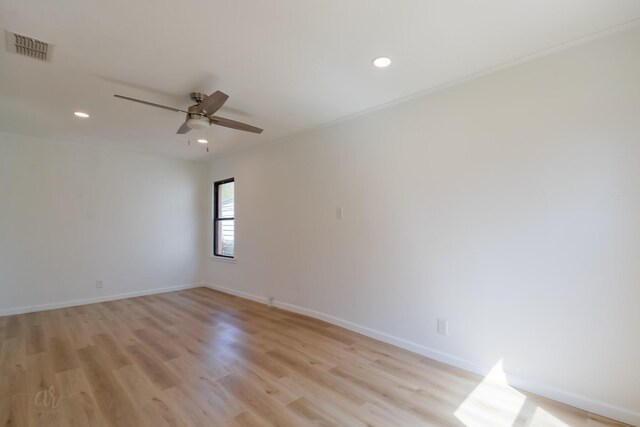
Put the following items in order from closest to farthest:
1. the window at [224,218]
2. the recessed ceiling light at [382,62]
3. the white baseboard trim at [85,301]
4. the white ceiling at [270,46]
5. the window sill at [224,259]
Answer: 1. the white ceiling at [270,46]
2. the recessed ceiling light at [382,62]
3. the white baseboard trim at [85,301]
4. the window sill at [224,259]
5. the window at [224,218]

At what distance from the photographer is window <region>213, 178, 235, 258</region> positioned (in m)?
5.61

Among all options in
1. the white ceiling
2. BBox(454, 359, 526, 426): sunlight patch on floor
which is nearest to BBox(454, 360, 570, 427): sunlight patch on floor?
BBox(454, 359, 526, 426): sunlight patch on floor

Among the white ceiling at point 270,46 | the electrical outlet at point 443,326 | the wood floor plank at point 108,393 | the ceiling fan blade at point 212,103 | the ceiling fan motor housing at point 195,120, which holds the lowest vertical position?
the wood floor plank at point 108,393

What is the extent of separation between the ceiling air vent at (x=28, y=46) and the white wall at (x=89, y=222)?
114 inches

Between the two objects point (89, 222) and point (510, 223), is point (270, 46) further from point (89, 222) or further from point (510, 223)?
point (89, 222)

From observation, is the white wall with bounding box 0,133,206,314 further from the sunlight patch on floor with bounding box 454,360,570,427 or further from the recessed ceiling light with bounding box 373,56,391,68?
the sunlight patch on floor with bounding box 454,360,570,427

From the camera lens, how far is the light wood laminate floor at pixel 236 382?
192 centimetres

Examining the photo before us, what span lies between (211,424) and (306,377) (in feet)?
2.61

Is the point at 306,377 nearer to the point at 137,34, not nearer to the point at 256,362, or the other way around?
the point at 256,362

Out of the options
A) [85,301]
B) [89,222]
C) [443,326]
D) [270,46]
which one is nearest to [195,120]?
[270,46]

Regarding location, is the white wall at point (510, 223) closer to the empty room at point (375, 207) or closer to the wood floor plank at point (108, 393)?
the empty room at point (375, 207)

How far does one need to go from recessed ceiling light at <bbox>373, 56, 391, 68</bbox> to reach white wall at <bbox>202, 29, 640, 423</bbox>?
0.71 metres

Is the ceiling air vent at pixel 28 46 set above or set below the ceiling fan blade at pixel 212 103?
above

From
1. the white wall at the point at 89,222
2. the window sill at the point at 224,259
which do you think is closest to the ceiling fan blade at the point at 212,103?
the window sill at the point at 224,259
